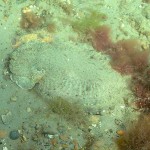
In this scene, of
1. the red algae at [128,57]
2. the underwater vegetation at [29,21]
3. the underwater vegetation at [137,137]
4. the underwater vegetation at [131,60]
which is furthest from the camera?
the underwater vegetation at [29,21]

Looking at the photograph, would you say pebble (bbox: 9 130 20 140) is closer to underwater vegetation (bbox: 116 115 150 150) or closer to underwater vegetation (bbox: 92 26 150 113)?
underwater vegetation (bbox: 116 115 150 150)

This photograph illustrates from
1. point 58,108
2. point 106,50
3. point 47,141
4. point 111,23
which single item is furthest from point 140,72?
point 47,141

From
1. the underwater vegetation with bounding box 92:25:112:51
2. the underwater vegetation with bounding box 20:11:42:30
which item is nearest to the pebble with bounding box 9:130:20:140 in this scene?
the underwater vegetation with bounding box 20:11:42:30

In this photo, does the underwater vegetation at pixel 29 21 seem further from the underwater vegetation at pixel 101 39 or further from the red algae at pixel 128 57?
the red algae at pixel 128 57

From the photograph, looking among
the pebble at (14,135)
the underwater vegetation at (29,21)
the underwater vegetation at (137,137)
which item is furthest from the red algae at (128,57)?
the pebble at (14,135)

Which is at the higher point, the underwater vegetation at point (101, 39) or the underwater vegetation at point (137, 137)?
the underwater vegetation at point (101, 39)

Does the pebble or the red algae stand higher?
the red algae

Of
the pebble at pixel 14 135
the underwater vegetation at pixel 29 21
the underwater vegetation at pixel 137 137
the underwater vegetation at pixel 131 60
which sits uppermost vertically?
the underwater vegetation at pixel 29 21

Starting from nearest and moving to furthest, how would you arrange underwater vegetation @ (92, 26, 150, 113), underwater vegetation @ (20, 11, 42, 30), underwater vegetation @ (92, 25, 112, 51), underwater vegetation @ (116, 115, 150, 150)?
1. underwater vegetation @ (116, 115, 150, 150)
2. underwater vegetation @ (92, 26, 150, 113)
3. underwater vegetation @ (92, 25, 112, 51)
4. underwater vegetation @ (20, 11, 42, 30)
